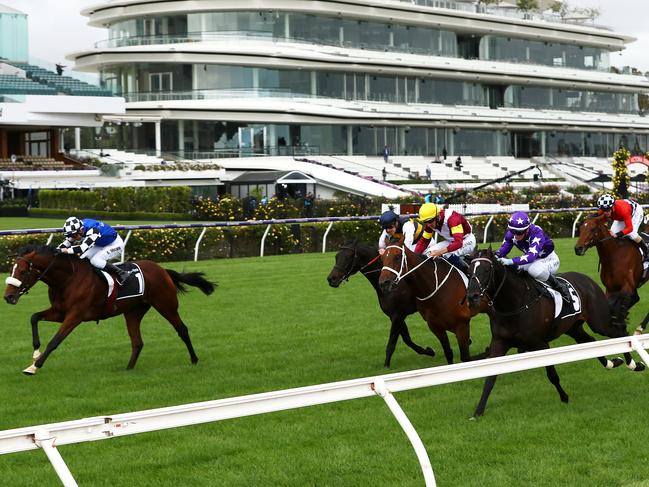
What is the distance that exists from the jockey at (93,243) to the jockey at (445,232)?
265 centimetres

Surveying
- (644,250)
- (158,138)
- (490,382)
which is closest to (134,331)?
(490,382)

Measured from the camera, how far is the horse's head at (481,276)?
7.11 meters

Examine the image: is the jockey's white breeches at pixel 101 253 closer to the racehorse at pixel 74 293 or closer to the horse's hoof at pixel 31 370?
the racehorse at pixel 74 293

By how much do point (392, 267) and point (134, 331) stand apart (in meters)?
2.61

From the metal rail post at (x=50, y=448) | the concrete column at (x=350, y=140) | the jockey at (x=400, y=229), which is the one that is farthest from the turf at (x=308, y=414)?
the concrete column at (x=350, y=140)

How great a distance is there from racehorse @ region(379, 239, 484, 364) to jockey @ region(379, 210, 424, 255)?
721mm

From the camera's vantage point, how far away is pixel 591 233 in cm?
1013

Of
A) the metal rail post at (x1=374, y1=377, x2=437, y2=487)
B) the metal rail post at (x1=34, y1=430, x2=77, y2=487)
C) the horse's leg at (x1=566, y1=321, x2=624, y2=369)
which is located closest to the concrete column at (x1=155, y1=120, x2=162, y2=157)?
the horse's leg at (x1=566, y1=321, x2=624, y2=369)

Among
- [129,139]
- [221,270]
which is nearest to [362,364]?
[221,270]

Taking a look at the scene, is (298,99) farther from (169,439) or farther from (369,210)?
(169,439)

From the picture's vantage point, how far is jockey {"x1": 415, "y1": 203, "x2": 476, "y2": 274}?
29.5 ft

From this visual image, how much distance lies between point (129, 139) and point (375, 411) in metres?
44.0

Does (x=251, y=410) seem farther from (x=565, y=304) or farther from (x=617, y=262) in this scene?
(x=617, y=262)

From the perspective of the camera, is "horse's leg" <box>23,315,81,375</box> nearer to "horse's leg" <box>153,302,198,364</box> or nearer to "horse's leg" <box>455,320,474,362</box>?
"horse's leg" <box>153,302,198,364</box>
